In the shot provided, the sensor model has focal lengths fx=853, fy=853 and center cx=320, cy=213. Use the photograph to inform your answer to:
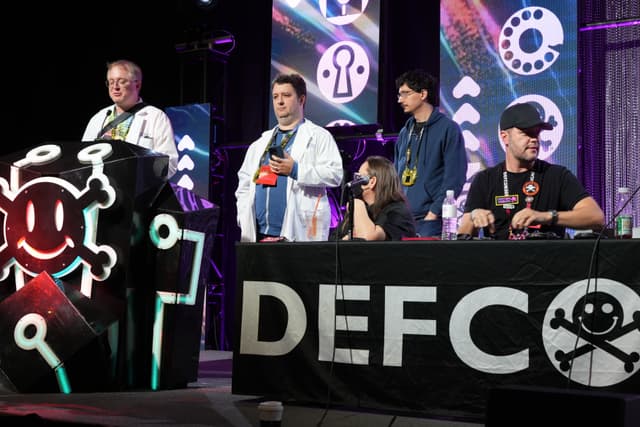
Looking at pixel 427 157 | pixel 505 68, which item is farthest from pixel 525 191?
pixel 505 68

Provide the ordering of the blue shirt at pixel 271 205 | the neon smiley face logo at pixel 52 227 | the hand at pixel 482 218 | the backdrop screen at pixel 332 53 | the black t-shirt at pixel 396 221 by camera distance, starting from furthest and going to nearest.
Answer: the backdrop screen at pixel 332 53, the blue shirt at pixel 271 205, the neon smiley face logo at pixel 52 227, the black t-shirt at pixel 396 221, the hand at pixel 482 218

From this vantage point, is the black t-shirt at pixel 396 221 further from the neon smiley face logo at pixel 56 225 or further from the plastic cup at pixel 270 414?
the plastic cup at pixel 270 414

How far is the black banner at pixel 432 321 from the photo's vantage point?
3.20 metres

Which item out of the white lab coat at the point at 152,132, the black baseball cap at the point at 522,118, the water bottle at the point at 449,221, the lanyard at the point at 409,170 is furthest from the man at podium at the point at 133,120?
the black baseball cap at the point at 522,118

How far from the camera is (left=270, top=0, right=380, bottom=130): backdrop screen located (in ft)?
23.1

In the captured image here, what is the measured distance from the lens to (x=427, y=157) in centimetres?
493

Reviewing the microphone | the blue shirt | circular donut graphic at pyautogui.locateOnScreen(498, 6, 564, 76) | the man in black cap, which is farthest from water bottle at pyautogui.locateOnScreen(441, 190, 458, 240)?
circular donut graphic at pyautogui.locateOnScreen(498, 6, 564, 76)

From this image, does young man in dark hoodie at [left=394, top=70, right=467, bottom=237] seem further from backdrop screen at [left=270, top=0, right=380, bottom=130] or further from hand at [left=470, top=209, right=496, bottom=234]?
backdrop screen at [left=270, top=0, right=380, bottom=130]

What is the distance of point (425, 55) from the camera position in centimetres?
706

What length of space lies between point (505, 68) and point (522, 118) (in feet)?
8.43

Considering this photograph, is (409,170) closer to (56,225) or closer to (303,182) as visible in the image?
(303,182)

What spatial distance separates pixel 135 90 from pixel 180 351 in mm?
1607

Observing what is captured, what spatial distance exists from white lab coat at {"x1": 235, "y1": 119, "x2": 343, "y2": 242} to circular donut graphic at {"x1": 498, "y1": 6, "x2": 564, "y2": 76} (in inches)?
72.6

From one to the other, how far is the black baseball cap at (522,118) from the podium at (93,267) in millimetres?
1847
